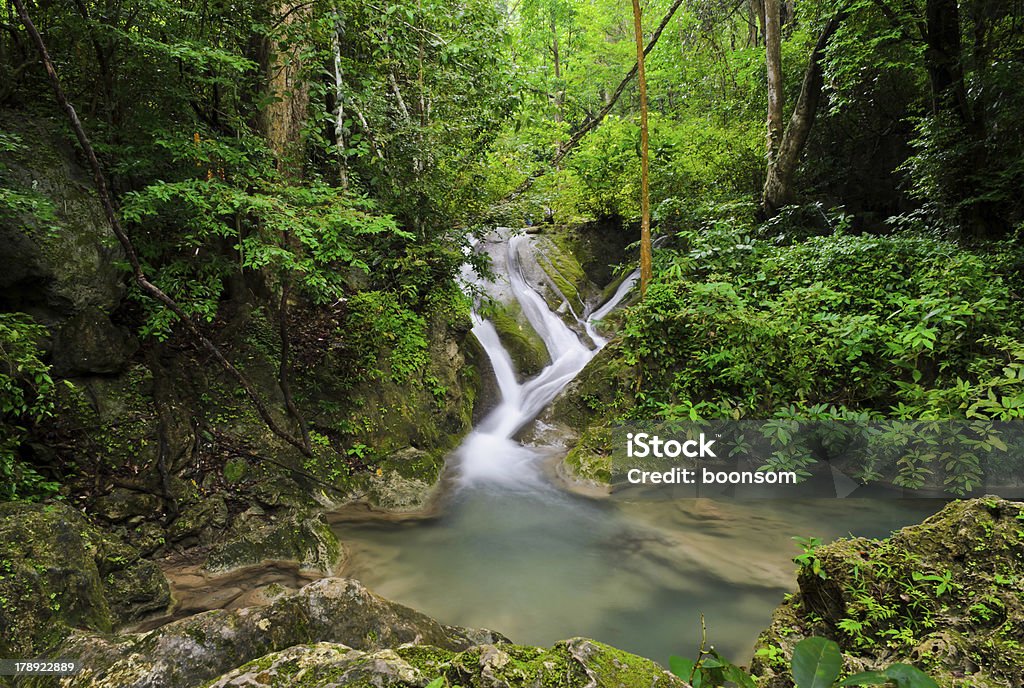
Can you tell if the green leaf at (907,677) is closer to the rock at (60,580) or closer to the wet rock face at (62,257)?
the rock at (60,580)

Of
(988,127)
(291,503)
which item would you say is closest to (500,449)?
(291,503)

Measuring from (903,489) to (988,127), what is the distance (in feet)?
20.5

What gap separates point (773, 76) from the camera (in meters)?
10.1

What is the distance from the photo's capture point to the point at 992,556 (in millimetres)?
2463

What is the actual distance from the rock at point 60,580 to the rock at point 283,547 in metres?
0.57

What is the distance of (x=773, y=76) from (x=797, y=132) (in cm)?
145

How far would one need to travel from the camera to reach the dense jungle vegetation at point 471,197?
14.7 ft

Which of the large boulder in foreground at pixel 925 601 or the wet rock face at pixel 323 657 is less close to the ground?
the wet rock face at pixel 323 657

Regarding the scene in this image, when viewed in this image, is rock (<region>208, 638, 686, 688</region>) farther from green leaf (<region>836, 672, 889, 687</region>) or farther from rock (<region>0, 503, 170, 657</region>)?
rock (<region>0, 503, 170, 657</region>)

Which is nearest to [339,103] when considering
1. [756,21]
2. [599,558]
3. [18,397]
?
[18,397]

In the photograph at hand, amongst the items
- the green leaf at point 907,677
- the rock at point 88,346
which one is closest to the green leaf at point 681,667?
the green leaf at point 907,677

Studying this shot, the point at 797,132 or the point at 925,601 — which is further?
the point at 797,132

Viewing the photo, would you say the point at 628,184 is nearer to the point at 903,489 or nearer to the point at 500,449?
the point at 500,449

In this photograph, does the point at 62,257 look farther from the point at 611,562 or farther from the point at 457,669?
the point at 611,562
